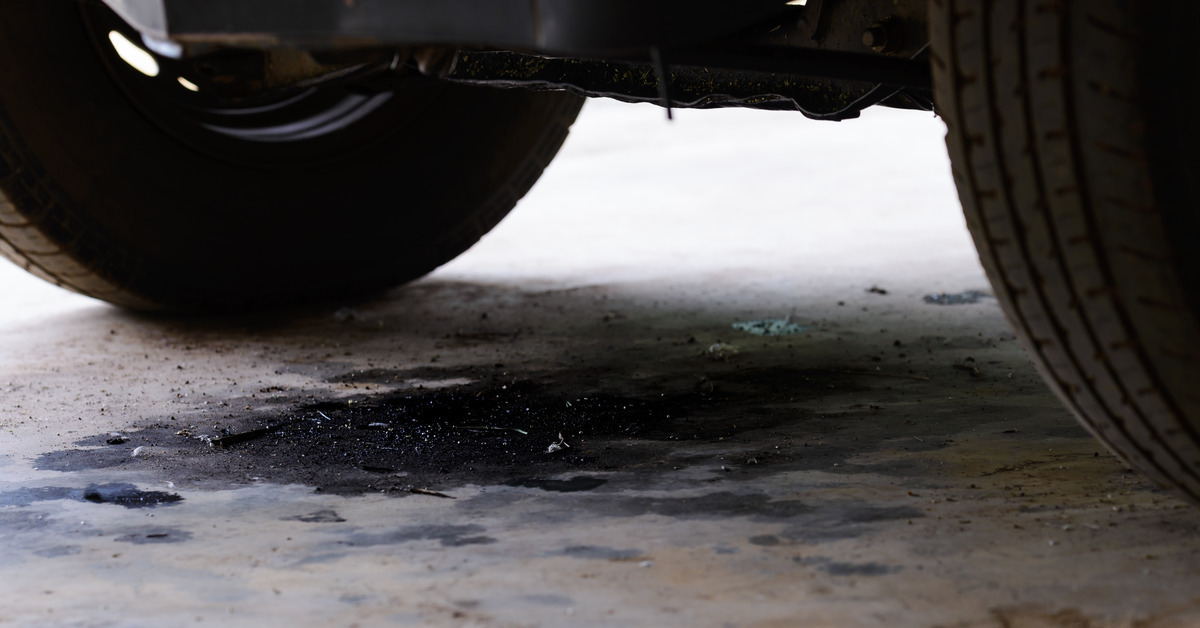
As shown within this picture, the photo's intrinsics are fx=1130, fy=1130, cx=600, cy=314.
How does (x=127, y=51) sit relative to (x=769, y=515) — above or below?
above

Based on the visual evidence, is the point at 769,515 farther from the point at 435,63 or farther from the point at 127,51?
the point at 127,51

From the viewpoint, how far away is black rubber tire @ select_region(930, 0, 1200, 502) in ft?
4.02

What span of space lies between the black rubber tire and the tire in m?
1.96

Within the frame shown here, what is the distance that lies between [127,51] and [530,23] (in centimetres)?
222

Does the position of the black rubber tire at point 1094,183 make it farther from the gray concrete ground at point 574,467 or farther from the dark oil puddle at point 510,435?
the dark oil puddle at point 510,435

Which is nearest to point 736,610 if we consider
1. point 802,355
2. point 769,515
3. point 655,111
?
point 769,515

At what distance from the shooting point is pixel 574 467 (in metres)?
2.05

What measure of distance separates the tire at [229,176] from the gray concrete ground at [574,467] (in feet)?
0.47

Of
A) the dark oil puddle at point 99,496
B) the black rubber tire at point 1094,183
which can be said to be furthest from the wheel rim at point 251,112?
the black rubber tire at point 1094,183

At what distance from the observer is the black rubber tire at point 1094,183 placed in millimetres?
1225

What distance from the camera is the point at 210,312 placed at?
136 inches

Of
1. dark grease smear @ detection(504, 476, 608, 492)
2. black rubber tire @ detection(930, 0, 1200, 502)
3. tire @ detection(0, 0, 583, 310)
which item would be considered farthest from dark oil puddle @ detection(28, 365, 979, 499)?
tire @ detection(0, 0, 583, 310)

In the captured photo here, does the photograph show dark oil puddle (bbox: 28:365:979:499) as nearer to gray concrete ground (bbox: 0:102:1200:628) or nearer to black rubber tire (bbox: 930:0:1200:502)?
gray concrete ground (bbox: 0:102:1200:628)

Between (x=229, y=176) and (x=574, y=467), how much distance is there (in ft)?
5.77
